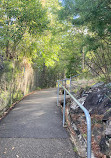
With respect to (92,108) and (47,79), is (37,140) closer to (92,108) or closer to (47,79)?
(92,108)

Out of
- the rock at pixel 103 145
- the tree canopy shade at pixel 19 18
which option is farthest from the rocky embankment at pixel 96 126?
the tree canopy shade at pixel 19 18

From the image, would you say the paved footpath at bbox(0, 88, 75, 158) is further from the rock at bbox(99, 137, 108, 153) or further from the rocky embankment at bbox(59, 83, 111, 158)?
the rock at bbox(99, 137, 108, 153)

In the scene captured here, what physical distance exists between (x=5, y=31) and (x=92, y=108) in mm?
4829

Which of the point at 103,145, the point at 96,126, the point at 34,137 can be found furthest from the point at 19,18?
the point at 103,145

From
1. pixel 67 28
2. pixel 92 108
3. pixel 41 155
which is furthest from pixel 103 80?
pixel 67 28

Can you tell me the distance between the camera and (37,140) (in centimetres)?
368

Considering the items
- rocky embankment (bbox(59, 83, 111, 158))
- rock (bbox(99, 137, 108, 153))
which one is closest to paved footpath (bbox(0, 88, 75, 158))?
rocky embankment (bbox(59, 83, 111, 158))

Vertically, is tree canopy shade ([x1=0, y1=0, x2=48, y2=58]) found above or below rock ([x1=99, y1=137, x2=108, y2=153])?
above

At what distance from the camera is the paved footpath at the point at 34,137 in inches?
124

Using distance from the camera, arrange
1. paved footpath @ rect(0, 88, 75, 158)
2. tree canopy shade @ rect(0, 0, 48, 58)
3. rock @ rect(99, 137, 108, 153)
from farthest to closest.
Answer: tree canopy shade @ rect(0, 0, 48, 58) → paved footpath @ rect(0, 88, 75, 158) → rock @ rect(99, 137, 108, 153)

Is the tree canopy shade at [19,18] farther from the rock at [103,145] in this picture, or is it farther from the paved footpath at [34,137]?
the rock at [103,145]

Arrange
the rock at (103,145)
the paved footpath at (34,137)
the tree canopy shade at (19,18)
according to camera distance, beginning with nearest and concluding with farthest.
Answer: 1. the rock at (103,145)
2. the paved footpath at (34,137)
3. the tree canopy shade at (19,18)

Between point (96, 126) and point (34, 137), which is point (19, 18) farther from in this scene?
point (96, 126)

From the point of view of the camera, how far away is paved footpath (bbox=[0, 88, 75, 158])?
3.14m
